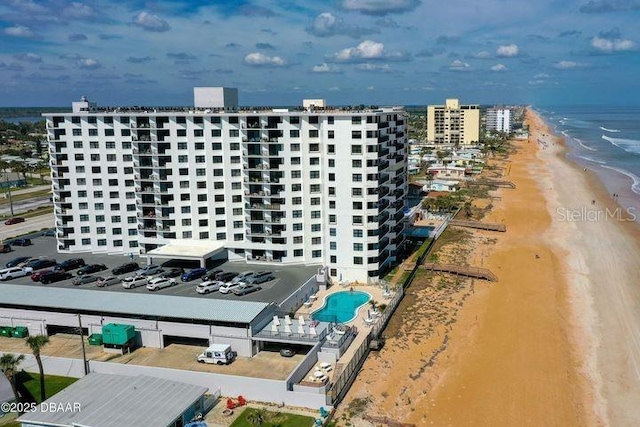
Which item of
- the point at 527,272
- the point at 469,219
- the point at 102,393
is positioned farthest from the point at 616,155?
the point at 102,393

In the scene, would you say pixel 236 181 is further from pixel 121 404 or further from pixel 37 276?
pixel 121 404

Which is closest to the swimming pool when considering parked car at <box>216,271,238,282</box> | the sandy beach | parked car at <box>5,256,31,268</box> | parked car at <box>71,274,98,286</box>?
the sandy beach

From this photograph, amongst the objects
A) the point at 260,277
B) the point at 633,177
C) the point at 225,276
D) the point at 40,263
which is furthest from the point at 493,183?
the point at 40,263

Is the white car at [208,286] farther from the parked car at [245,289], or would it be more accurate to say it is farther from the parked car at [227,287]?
the parked car at [245,289]

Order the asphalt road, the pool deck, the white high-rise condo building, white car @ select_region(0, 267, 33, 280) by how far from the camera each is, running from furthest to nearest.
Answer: the asphalt road → the white high-rise condo building → white car @ select_region(0, 267, 33, 280) → the pool deck

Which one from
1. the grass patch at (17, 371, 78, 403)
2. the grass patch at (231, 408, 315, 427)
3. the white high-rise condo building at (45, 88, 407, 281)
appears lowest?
the grass patch at (231, 408, 315, 427)

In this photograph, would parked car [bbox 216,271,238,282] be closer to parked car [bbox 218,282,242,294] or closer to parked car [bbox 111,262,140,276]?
parked car [bbox 218,282,242,294]
